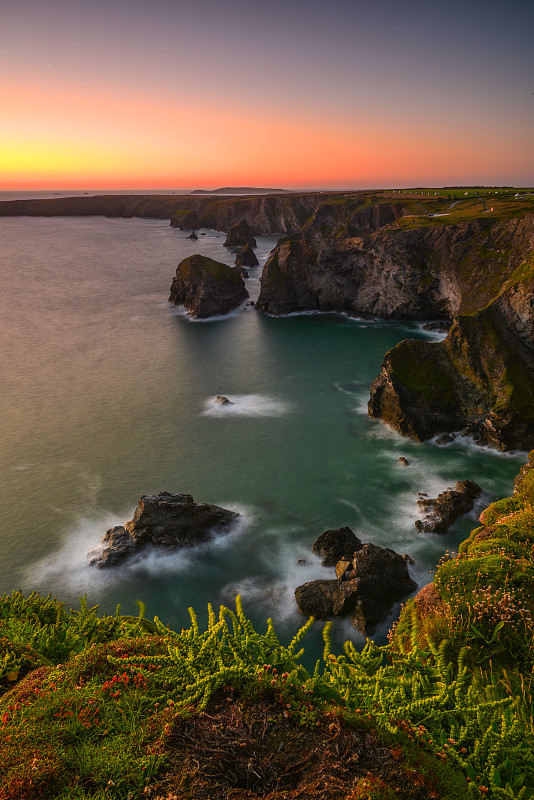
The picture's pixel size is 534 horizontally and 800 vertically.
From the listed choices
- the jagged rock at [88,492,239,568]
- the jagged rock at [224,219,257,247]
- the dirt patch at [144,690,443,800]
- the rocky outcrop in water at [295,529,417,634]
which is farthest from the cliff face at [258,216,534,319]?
the jagged rock at [224,219,257,247]

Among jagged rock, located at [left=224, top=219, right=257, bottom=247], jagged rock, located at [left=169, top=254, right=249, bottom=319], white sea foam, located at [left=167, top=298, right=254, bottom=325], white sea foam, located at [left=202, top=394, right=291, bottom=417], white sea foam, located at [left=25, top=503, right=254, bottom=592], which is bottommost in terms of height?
white sea foam, located at [left=25, top=503, right=254, bottom=592]

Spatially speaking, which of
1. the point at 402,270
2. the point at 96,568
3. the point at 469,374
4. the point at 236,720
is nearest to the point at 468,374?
the point at 469,374

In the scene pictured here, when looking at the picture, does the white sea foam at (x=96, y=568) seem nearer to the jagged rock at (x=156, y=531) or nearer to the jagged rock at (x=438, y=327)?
the jagged rock at (x=156, y=531)

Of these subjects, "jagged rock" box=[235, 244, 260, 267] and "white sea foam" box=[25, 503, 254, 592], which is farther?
"jagged rock" box=[235, 244, 260, 267]

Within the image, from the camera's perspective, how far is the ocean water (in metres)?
29.5

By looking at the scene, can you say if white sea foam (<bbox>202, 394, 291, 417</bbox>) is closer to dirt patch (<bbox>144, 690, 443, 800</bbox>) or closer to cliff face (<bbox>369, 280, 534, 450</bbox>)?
cliff face (<bbox>369, 280, 534, 450</bbox>)

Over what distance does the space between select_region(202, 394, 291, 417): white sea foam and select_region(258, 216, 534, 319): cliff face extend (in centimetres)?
4058

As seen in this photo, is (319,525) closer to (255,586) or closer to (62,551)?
(255,586)

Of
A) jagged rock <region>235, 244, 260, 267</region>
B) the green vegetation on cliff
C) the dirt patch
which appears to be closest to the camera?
the dirt patch

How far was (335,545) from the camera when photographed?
29.6 metres

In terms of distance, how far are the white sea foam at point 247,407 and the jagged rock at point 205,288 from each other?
133 feet

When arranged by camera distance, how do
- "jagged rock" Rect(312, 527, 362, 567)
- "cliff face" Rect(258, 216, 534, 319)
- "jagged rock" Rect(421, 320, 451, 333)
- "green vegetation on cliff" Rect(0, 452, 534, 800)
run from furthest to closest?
1. "jagged rock" Rect(421, 320, 451, 333)
2. "cliff face" Rect(258, 216, 534, 319)
3. "jagged rock" Rect(312, 527, 362, 567)
4. "green vegetation on cliff" Rect(0, 452, 534, 800)

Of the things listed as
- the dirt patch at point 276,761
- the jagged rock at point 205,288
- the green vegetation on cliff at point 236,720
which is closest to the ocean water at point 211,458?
the jagged rock at point 205,288

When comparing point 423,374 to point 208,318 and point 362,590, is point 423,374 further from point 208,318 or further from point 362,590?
point 208,318
